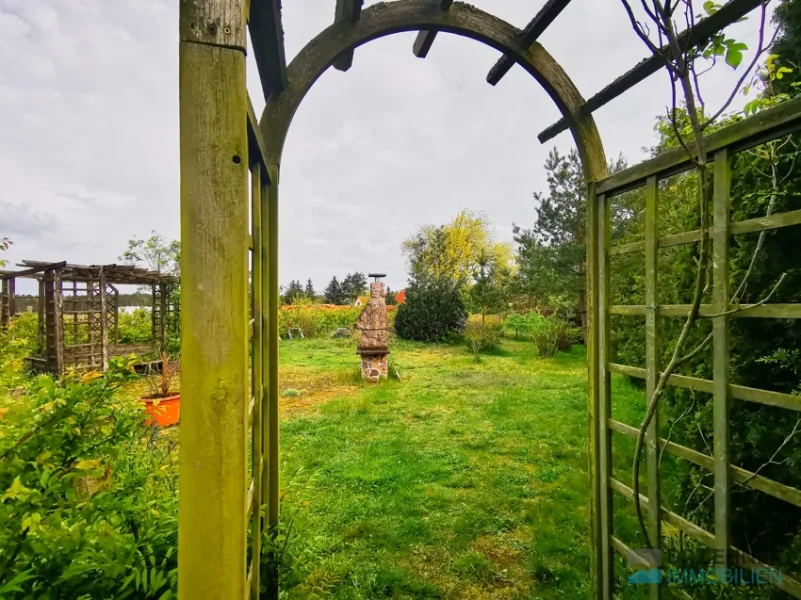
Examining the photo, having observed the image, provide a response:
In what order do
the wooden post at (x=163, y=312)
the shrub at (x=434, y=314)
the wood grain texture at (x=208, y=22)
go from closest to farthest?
the wood grain texture at (x=208, y=22)
the wooden post at (x=163, y=312)
the shrub at (x=434, y=314)

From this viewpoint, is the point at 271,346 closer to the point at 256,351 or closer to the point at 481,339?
the point at 256,351

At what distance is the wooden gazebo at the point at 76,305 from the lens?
718cm

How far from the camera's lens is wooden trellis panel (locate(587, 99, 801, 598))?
3.37 feet

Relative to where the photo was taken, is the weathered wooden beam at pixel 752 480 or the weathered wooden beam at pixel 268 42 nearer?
the weathered wooden beam at pixel 752 480

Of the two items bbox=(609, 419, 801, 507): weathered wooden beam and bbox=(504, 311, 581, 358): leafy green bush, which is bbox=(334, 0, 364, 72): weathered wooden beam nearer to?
bbox=(609, 419, 801, 507): weathered wooden beam

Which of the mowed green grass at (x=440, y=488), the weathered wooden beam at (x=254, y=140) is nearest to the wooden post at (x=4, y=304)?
the mowed green grass at (x=440, y=488)

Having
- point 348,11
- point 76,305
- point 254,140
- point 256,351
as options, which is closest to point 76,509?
point 256,351

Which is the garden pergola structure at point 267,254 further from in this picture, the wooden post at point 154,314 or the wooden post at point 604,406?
the wooden post at point 154,314

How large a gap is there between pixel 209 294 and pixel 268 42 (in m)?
0.92

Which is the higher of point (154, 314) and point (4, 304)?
point (4, 304)

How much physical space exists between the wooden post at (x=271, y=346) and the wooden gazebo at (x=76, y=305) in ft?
21.8

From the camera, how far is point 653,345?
4.53ft

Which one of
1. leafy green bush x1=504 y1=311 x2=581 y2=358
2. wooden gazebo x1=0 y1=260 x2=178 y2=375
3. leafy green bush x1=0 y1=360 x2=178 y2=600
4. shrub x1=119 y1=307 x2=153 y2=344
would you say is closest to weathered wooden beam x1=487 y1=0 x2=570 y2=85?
leafy green bush x1=0 y1=360 x2=178 y2=600

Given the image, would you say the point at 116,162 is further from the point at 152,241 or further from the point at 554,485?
the point at 152,241
